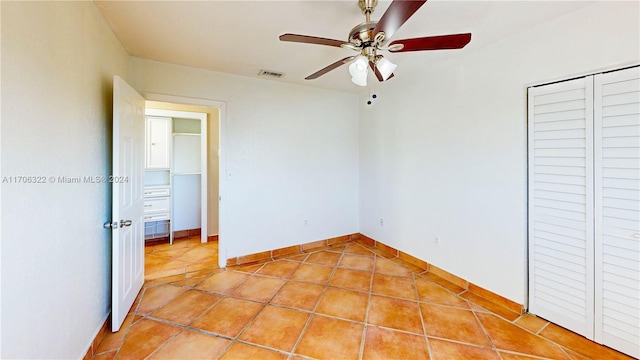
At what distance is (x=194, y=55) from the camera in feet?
8.53

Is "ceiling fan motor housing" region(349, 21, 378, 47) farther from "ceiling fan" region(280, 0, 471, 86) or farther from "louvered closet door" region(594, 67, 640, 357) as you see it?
"louvered closet door" region(594, 67, 640, 357)

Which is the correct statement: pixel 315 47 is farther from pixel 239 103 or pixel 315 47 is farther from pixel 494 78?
pixel 494 78

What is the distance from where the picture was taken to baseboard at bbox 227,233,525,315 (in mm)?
2363

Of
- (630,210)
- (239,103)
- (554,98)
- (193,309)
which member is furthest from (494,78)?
(193,309)

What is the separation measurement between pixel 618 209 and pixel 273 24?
2.84 meters

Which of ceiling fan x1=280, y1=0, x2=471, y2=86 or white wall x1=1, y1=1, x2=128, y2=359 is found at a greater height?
ceiling fan x1=280, y1=0, x2=471, y2=86

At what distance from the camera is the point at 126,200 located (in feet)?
6.88

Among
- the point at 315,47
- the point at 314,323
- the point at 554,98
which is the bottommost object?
the point at 314,323

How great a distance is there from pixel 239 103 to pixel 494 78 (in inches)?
109

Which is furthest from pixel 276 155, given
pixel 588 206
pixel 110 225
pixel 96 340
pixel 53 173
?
pixel 588 206

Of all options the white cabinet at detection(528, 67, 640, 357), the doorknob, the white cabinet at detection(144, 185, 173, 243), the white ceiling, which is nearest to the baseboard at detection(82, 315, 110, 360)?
the doorknob

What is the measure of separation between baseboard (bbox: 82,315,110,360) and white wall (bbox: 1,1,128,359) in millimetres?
43

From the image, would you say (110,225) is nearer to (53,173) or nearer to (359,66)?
(53,173)

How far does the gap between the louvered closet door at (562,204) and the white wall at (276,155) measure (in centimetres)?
243
